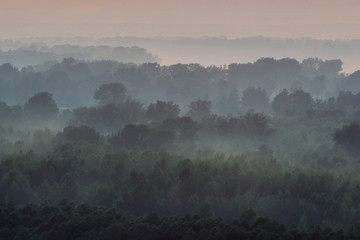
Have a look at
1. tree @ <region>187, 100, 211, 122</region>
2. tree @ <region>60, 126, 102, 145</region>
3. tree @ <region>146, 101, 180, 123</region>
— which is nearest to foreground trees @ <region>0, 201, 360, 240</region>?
tree @ <region>60, 126, 102, 145</region>

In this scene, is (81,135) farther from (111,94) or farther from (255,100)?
(255,100)

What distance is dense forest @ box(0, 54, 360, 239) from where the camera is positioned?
3073 cm

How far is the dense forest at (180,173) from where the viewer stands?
101 ft

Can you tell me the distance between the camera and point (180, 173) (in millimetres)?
43219

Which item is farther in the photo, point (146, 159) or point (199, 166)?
point (146, 159)

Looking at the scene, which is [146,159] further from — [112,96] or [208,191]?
[112,96]

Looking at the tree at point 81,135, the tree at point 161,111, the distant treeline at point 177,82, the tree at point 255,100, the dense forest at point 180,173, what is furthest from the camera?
the distant treeline at point 177,82

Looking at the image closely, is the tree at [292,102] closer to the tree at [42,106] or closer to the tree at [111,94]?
the tree at [111,94]

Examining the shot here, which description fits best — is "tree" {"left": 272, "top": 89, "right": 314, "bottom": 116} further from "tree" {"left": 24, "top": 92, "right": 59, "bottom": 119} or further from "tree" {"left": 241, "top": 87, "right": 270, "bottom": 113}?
"tree" {"left": 24, "top": 92, "right": 59, "bottom": 119}

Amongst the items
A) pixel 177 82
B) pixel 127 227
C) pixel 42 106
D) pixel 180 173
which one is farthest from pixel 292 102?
pixel 127 227

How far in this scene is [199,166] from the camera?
45.0 metres

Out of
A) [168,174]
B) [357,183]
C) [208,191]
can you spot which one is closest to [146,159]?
[168,174]

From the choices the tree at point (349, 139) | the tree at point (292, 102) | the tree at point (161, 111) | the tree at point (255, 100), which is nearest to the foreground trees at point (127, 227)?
the tree at point (349, 139)

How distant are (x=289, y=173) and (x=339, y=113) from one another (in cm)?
4067
